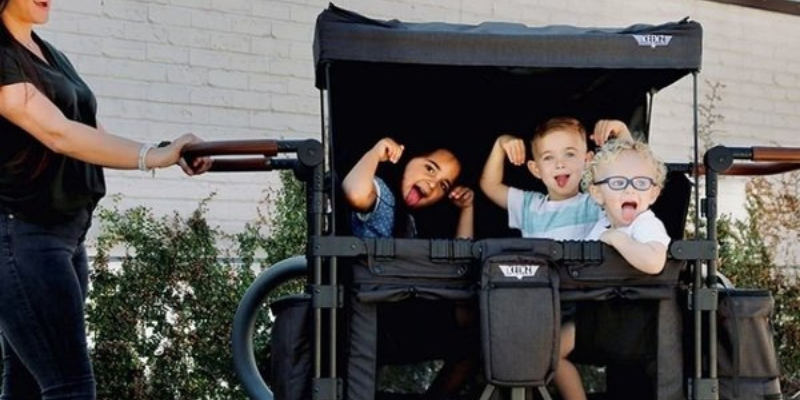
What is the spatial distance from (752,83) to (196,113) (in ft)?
10.3

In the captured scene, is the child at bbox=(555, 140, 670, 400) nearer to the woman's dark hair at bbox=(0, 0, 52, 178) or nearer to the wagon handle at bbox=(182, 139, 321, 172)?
the wagon handle at bbox=(182, 139, 321, 172)

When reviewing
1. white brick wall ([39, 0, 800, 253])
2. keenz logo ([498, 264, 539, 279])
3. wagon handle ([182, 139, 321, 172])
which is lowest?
keenz logo ([498, 264, 539, 279])

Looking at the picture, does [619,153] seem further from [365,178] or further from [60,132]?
[60,132]

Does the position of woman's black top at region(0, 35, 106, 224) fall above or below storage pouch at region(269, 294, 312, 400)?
above

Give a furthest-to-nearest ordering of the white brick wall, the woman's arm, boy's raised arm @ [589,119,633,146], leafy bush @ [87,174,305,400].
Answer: the white brick wall → leafy bush @ [87,174,305,400] → boy's raised arm @ [589,119,633,146] → the woman's arm

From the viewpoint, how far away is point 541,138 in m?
2.87

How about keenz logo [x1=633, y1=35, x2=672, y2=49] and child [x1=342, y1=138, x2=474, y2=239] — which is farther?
child [x1=342, y1=138, x2=474, y2=239]

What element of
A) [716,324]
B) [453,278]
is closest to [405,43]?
[453,278]

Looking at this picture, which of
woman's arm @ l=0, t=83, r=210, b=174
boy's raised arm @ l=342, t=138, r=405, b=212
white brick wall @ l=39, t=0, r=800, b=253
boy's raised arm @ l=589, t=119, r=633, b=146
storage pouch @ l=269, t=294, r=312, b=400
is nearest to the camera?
woman's arm @ l=0, t=83, r=210, b=174

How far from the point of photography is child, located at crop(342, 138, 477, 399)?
8.05ft

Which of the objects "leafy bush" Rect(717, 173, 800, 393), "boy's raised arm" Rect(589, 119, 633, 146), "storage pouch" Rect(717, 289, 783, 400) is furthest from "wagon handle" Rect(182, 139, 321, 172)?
Answer: "leafy bush" Rect(717, 173, 800, 393)

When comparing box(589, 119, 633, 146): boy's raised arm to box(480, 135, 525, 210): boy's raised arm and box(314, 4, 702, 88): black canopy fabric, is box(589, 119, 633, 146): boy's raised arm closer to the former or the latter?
box(480, 135, 525, 210): boy's raised arm

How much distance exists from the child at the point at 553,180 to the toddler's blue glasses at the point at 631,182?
0.34 m

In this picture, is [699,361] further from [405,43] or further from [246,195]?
[246,195]
